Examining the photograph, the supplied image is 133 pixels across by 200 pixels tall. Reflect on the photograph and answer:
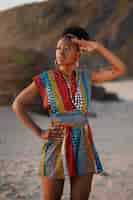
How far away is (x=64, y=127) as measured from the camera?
2.53 metres

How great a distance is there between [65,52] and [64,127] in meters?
0.38

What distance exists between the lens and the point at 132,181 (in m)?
5.27

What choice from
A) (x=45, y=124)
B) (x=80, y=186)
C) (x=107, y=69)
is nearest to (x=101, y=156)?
(x=45, y=124)

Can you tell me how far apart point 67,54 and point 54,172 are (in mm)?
590

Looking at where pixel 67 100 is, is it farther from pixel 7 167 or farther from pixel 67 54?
pixel 7 167

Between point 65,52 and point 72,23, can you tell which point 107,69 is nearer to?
point 65,52

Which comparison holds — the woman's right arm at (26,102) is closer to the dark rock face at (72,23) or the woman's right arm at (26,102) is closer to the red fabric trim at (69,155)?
the red fabric trim at (69,155)

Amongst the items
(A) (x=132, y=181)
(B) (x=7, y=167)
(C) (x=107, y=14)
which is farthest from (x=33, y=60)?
(C) (x=107, y=14)

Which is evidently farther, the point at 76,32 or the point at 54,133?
the point at 76,32

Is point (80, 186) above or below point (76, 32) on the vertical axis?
below

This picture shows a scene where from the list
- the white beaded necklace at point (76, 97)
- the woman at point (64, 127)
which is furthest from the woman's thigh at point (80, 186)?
the white beaded necklace at point (76, 97)

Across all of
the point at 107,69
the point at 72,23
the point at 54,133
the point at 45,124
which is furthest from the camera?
the point at 72,23

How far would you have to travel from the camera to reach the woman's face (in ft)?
8.49

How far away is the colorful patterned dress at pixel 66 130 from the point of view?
2.51m
